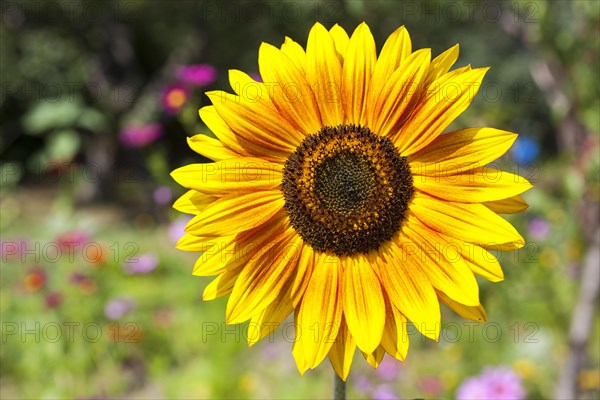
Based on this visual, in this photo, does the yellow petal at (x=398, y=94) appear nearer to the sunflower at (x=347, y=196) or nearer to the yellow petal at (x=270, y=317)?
the sunflower at (x=347, y=196)

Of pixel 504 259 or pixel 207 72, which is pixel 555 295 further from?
pixel 207 72

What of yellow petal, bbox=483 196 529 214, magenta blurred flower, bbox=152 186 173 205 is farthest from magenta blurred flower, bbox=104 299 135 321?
yellow petal, bbox=483 196 529 214

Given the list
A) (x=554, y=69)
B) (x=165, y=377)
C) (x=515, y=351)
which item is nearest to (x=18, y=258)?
(x=165, y=377)

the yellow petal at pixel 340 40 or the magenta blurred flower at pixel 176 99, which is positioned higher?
the magenta blurred flower at pixel 176 99

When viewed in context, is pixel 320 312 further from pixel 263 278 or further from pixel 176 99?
pixel 176 99

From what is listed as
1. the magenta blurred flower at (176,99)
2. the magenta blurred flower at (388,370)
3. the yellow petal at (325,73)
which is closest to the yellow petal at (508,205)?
the yellow petal at (325,73)

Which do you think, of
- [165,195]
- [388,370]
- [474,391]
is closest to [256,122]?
[474,391]
